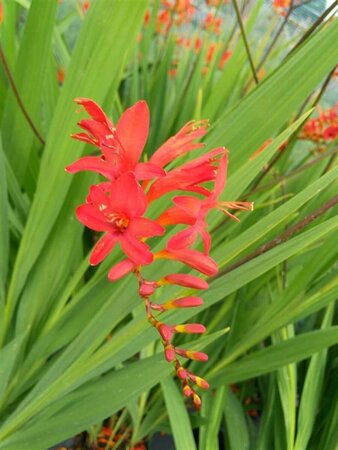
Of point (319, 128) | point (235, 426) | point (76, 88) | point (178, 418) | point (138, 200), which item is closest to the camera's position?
point (138, 200)

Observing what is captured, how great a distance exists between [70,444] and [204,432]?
0.24 meters

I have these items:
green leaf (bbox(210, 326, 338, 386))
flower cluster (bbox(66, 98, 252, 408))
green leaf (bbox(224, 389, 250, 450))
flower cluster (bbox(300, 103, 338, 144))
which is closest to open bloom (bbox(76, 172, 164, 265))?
flower cluster (bbox(66, 98, 252, 408))

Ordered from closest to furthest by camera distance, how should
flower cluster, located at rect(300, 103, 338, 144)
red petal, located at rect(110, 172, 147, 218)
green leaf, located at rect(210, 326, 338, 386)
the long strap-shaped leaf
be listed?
red petal, located at rect(110, 172, 147, 218)
the long strap-shaped leaf
green leaf, located at rect(210, 326, 338, 386)
flower cluster, located at rect(300, 103, 338, 144)

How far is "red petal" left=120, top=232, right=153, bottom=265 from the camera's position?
33 centimetres

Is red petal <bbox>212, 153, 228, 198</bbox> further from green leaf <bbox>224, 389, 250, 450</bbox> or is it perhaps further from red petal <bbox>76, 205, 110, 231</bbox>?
green leaf <bbox>224, 389, 250, 450</bbox>

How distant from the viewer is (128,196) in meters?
0.33

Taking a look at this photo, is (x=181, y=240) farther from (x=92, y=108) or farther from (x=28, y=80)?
(x=28, y=80)

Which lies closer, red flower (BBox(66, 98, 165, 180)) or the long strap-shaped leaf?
red flower (BBox(66, 98, 165, 180))

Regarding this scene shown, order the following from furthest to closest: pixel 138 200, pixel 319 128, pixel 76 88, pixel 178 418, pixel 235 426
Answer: pixel 319 128
pixel 235 426
pixel 178 418
pixel 76 88
pixel 138 200

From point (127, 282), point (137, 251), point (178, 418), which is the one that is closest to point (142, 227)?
point (137, 251)

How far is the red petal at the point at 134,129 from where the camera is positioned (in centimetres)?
35

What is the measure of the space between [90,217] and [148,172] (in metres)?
0.05

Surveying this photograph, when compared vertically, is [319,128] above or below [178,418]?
above

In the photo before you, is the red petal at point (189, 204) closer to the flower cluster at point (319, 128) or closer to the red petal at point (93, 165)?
the red petal at point (93, 165)
